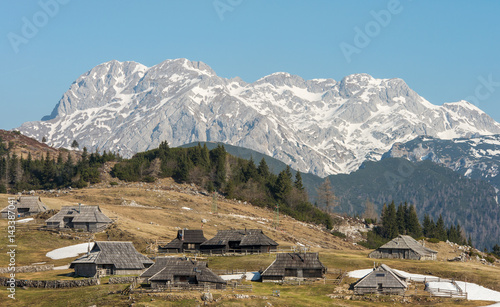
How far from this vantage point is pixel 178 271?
78500 millimetres

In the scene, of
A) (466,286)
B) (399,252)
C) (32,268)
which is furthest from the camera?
(399,252)

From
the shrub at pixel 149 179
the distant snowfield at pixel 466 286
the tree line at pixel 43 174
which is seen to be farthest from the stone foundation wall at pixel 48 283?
the shrub at pixel 149 179

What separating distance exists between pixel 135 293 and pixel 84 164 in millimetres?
127375

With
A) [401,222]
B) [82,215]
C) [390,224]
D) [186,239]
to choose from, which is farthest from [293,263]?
[401,222]

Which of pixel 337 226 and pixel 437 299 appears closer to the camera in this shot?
pixel 437 299

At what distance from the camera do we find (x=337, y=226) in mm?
191500

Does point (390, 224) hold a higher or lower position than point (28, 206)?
lower

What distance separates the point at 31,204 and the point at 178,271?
2512 inches

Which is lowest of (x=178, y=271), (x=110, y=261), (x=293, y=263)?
(x=178, y=271)

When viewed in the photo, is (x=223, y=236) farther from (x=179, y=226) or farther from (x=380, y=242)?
(x=380, y=242)

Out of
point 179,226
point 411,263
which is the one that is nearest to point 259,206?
point 179,226

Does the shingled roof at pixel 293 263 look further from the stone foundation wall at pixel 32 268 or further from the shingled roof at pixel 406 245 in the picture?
the stone foundation wall at pixel 32 268

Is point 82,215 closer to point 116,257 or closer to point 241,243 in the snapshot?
point 241,243

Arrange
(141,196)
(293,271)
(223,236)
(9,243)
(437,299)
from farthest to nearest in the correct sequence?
(141,196) → (223,236) → (9,243) → (293,271) → (437,299)
